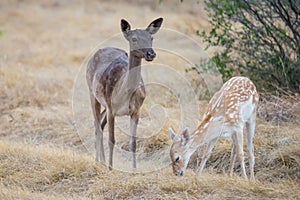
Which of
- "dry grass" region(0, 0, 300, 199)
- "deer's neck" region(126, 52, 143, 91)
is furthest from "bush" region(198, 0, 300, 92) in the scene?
"deer's neck" region(126, 52, 143, 91)

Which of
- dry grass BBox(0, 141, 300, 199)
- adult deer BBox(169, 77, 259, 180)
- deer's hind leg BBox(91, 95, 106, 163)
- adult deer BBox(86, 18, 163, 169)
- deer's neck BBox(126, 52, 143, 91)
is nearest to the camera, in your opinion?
dry grass BBox(0, 141, 300, 199)

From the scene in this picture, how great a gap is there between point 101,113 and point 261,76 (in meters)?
2.41

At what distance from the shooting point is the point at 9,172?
743cm

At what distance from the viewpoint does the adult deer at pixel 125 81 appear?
739 centimetres

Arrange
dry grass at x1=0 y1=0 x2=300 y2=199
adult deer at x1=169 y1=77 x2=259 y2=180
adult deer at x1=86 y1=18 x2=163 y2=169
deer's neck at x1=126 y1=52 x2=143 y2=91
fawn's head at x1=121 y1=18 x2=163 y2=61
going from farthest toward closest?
deer's neck at x1=126 y1=52 x2=143 y2=91
adult deer at x1=86 y1=18 x2=163 y2=169
fawn's head at x1=121 y1=18 x2=163 y2=61
adult deer at x1=169 y1=77 x2=259 y2=180
dry grass at x1=0 y1=0 x2=300 y2=199

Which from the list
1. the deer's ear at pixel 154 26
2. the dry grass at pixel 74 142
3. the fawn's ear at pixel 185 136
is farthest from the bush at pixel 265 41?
the fawn's ear at pixel 185 136

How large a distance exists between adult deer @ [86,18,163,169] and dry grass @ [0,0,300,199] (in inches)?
21.5

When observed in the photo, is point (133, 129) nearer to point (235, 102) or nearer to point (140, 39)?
point (140, 39)

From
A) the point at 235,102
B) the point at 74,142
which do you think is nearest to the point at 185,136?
the point at 235,102

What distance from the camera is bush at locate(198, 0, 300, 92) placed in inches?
349

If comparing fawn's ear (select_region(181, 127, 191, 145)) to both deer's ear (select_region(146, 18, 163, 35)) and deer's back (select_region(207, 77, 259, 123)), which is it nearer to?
deer's back (select_region(207, 77, 259, 123))

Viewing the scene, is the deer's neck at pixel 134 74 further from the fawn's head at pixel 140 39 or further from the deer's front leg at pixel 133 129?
the deer's front leg at pixel 133 129

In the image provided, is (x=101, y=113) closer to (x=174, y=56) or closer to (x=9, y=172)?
(x=9, y=172)

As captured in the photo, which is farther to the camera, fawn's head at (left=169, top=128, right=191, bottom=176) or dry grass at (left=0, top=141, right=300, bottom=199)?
fawn's head at (left=169, top=128, right=191, bottom=176)
